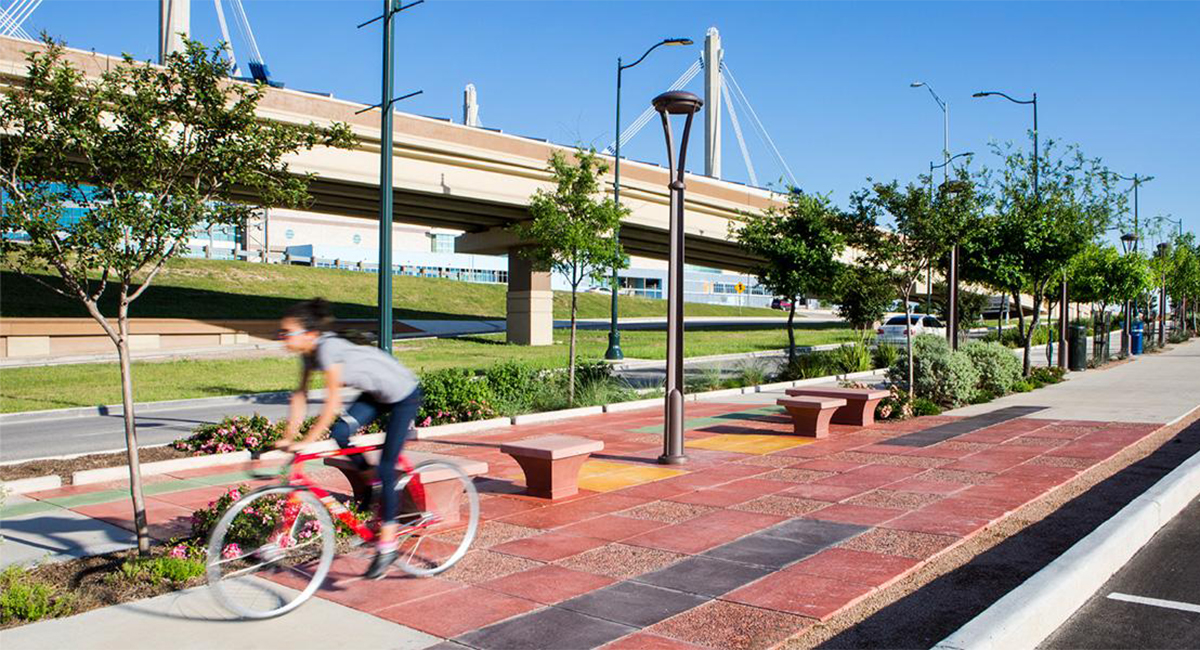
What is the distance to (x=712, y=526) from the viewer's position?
295 inches

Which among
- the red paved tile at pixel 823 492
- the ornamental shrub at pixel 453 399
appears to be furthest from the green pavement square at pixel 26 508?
the red paved tile at pixel 823 492

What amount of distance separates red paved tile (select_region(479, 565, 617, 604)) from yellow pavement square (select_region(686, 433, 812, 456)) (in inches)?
216

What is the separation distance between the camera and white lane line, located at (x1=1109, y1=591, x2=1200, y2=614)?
5.53 m

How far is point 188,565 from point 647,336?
3883cm

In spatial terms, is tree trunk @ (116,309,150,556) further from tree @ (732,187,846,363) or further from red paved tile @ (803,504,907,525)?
tree @ (732,187,846,363)

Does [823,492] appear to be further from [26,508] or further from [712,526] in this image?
[26,508]

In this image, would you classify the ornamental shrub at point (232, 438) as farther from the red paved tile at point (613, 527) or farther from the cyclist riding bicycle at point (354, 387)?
the cyclist riding bicycle at point (354, 387)

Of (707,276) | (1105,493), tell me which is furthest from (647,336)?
(707,276)

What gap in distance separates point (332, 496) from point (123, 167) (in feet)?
9.34

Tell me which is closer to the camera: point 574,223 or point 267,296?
point 574,223

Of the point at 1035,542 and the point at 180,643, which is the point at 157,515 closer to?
the point at 180,643

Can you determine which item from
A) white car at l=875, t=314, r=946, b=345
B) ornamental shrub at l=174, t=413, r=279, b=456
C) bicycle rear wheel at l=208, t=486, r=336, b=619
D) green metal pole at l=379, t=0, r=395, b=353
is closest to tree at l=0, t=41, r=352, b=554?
bicycle rear wheel at l=208, t=486, r=336, b=619

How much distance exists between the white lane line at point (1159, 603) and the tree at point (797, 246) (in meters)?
18.3

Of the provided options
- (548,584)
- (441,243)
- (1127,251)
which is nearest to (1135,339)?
(1127,251)
